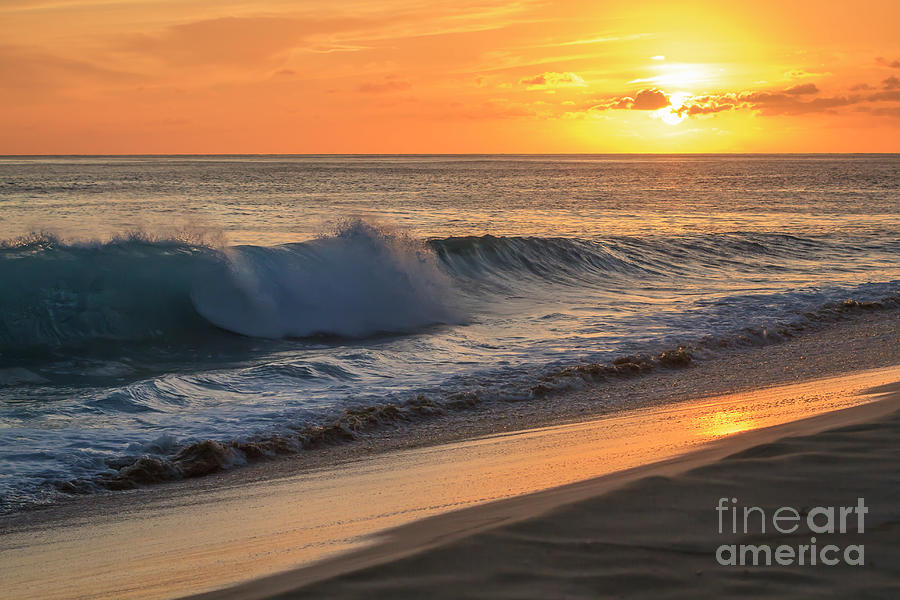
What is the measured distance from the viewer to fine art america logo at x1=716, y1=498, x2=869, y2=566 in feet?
9.56

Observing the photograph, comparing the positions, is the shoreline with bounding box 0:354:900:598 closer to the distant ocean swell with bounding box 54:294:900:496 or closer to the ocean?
the distant ocean swell with bounding box 54:294:900:496

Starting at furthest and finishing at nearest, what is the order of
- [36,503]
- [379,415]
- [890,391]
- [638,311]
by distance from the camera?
[638,311] < [379,415] < [890,391] < [36,503]

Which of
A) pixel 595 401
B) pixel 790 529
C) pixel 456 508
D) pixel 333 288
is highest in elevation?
pixel 333 288

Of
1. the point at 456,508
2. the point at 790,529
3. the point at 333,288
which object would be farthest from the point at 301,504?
the point at 333,288

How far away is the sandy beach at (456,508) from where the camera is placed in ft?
9.82

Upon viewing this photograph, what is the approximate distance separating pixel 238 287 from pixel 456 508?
10.2 m

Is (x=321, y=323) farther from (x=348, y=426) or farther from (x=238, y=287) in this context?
(x=348, y=426)

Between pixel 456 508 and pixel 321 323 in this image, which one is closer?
pixel 456 508

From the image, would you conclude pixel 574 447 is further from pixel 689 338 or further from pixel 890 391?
pixel 689 338

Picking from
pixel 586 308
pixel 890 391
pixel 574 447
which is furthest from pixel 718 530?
pixel 586 308

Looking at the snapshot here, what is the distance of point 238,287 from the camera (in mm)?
13531

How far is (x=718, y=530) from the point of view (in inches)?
127

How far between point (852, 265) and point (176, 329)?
1591 cm

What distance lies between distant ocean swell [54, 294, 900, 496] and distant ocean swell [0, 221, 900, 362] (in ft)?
14.4
